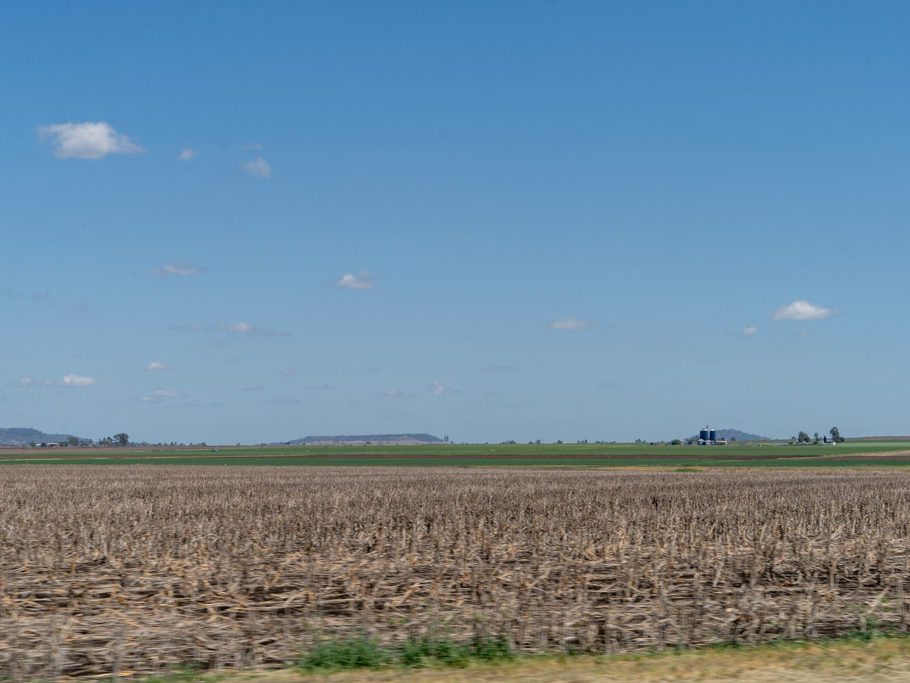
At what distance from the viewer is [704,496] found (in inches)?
1847

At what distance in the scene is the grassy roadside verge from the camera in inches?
474

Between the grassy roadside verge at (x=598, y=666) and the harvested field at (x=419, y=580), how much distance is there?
573 mm

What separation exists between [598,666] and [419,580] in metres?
6.50

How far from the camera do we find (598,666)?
1270 cm

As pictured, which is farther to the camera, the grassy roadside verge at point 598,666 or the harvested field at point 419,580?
the harvested field at point 419,580

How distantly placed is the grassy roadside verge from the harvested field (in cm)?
57

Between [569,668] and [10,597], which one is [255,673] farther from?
[10,597]

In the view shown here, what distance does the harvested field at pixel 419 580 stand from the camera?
552 inches

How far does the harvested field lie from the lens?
14031mm

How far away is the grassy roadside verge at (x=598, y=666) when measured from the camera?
12039 mm

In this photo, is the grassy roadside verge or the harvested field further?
the harvested field

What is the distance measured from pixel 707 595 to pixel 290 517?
18.5 metres

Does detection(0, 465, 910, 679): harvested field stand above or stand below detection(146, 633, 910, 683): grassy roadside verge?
above

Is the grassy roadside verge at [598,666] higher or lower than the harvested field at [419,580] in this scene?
lower
